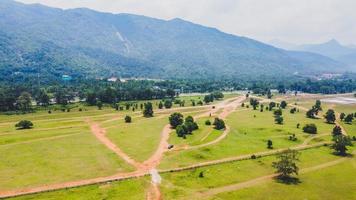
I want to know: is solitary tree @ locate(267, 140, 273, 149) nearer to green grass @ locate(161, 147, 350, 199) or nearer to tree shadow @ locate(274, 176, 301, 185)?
green grass @ locate(161, 147, 350, 199)

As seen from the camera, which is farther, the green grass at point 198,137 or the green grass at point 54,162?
the green grass at point 198,137

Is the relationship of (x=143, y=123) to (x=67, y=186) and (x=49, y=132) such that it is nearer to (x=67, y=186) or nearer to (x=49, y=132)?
(x=49, y=132)

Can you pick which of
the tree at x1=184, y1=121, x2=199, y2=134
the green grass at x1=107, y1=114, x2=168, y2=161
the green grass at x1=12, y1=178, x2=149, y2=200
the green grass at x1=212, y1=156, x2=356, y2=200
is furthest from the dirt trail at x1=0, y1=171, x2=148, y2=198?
the tree at x1=184, y1=121, x2=199, y2=134

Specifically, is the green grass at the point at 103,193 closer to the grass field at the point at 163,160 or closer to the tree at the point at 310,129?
the grass field at the point at 163,160

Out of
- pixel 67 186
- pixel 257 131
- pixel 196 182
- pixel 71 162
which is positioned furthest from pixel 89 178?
pixel 257 131

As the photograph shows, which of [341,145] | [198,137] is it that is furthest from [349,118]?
[198,137]

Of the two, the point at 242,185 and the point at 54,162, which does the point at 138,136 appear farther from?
the point at 242,185

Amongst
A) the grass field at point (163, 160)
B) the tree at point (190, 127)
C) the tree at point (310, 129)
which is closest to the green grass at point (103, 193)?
the grass field at point (163, 160)
